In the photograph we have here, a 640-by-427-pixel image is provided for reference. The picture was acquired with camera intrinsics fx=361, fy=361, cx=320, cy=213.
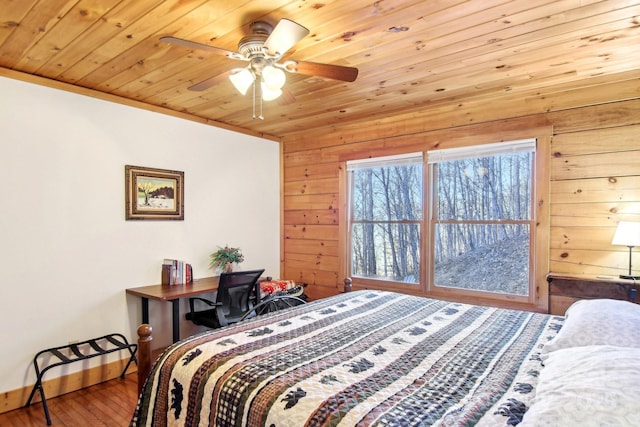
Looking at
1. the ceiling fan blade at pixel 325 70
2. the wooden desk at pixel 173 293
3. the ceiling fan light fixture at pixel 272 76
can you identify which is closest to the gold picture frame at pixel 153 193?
the wooden desk at pixel 173 293

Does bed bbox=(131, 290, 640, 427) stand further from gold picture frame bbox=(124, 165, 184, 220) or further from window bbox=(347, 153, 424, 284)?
gold picture frame bbox=(124, 165, 184, 220)

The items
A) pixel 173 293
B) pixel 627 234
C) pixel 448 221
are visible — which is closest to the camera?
pixel 627 234

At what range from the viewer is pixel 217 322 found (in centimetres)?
309

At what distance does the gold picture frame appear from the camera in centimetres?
327

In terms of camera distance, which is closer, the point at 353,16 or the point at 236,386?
the point at 236,386

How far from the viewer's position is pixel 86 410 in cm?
260

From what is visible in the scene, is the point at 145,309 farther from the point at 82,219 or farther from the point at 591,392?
the point at 591,392

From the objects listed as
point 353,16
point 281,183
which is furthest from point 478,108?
point 281,183

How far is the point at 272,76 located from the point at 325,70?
0.30m

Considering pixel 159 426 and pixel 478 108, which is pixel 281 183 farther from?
pixel 159 426

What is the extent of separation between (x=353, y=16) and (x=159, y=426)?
2182 mm

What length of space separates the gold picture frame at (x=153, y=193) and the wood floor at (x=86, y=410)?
4.72 ft

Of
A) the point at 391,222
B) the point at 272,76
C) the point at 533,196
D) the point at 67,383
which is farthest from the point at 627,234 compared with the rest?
the point at 67,383

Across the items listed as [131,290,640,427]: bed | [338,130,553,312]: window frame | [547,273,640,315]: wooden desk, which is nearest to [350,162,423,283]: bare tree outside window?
[338,130,553,312]: window frame
